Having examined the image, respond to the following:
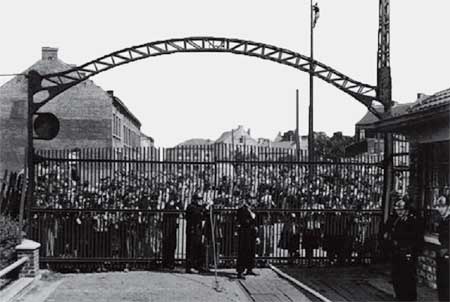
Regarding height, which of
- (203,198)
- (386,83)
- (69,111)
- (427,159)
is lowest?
(203,198)

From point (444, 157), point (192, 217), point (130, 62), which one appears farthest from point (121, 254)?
point (444, 157)

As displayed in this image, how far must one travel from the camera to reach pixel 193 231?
15.8 meters

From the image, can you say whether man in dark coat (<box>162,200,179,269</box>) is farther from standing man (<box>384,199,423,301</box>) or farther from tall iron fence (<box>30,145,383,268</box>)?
standing man (<box>384,199,423,301</box>)

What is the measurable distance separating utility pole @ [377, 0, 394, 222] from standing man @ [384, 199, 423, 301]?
4.11 meters

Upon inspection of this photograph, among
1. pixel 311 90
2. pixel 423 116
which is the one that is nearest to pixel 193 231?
pixel 423 116

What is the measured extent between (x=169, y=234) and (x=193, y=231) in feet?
1.97

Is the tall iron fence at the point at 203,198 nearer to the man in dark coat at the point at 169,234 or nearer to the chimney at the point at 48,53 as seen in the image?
the man in dark coat at the point at 169,234

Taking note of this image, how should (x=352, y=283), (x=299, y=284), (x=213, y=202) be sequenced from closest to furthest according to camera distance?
(x=299, y=284) → (x=352, y=283) → (x=213, y=202)

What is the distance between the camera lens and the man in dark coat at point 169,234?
16.0 metres

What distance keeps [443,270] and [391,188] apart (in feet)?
17.3

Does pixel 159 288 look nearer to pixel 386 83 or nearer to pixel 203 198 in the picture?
pixel 203 198

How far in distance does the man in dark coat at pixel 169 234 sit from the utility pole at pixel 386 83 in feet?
15.6

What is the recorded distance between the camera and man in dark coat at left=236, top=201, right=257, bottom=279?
15359mm

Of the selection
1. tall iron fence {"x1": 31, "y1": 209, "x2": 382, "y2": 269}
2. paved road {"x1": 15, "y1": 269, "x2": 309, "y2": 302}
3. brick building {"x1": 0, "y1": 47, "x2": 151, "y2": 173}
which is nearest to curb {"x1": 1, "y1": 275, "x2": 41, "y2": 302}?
paved road {"x1": 15, "y1": 269, "x2": 309, "y2": 302}
